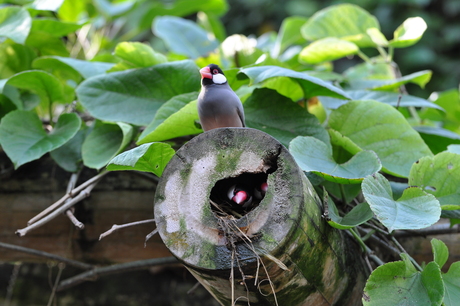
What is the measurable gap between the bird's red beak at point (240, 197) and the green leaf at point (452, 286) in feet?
1.34

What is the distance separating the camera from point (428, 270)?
2.53ft

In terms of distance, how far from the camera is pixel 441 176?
34.7 inches

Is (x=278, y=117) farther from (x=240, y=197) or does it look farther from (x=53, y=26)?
(x=53, y=26)

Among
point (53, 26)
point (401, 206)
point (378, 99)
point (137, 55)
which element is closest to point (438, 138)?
point (378, 99)

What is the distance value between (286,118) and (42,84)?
66 cm

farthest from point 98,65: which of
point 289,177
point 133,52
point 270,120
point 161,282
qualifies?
point 161,282

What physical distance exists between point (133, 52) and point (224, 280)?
0.74 m

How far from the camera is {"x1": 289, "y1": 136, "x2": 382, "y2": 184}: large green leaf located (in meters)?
0.82

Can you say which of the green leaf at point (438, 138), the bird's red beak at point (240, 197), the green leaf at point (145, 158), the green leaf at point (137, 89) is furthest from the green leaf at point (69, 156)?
the green leaf at point (438, 138)

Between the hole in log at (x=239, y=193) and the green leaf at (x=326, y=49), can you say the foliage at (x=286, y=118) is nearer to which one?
the green leaf at (x=326, y=49)

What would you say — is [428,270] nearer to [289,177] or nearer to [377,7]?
[289,177]

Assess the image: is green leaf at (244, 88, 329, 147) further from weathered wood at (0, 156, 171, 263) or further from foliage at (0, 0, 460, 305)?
weathered wood at (0, 156, 171, 263)

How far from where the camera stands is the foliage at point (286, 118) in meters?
0.80

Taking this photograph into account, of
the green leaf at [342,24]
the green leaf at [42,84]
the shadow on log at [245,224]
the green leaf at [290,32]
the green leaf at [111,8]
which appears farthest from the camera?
the green leaf at [111,8]
